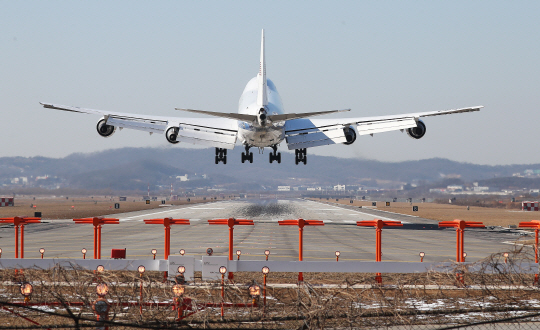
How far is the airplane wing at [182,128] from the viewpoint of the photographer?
48312mm

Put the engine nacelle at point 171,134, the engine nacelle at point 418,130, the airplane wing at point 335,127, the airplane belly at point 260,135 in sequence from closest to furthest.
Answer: the airplane belly at point 260,135, the airplane wing at point 335,127, the engine nacelle at point 418,130, the engine nacelle at point 171,134

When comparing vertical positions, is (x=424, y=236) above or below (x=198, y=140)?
below

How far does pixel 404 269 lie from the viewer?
1731 centimetres

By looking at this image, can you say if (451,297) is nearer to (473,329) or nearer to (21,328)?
(473,329)

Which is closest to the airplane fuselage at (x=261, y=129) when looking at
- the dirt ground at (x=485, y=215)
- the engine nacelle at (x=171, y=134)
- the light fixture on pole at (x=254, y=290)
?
the engine nacelle at (x=171, y=134)

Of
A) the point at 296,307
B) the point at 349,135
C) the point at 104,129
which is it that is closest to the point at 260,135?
the point at 349,135

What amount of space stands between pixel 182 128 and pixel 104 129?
7220 millimetres

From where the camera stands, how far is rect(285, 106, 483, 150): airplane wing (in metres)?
46.4

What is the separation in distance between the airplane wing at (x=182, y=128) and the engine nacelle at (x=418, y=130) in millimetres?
16438

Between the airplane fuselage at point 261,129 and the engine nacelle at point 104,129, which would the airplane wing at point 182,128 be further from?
the airplane fuselage at point 261,129

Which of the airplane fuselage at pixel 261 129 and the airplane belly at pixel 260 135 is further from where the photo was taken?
the airplane belly at pixel 260 135

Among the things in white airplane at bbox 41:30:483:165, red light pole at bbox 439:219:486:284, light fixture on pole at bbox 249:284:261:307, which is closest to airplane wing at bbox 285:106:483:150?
white airplane at bbox 41:30:483:165

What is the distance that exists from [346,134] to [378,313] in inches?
1474

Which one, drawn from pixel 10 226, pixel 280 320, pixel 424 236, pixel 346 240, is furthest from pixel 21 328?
pixel 10 226
